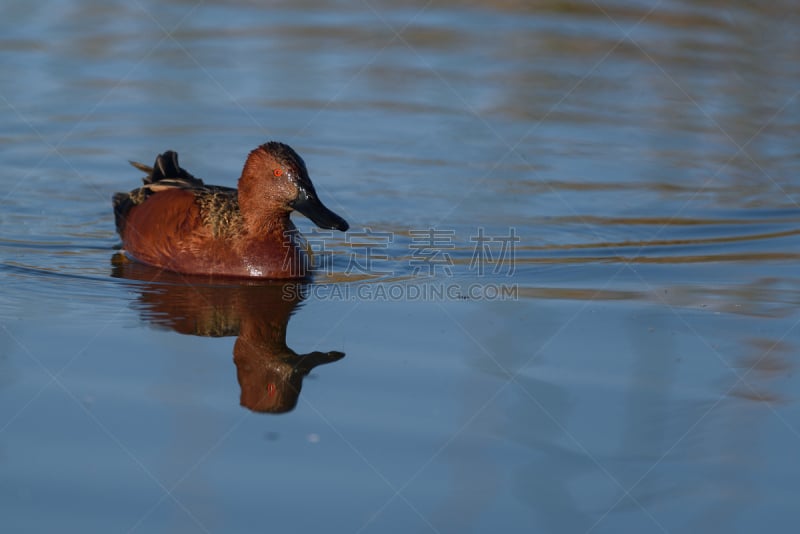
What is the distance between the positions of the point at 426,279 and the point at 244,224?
1412 mm

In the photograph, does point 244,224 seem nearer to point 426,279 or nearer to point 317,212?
point 317,212

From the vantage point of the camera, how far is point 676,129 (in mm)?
12039

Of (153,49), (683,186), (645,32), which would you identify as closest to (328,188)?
(683,186)

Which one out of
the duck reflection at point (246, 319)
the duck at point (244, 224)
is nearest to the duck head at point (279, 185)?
the duck at point (244, 224)

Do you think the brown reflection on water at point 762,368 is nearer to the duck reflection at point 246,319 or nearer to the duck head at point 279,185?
the duck reflection at point 246,319

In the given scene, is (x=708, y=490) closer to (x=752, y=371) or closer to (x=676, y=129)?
(x=752, y=371)

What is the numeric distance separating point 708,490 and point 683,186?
230 inches

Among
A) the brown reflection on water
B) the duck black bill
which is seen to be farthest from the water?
the duck black bill

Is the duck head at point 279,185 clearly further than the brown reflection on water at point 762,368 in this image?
Yes

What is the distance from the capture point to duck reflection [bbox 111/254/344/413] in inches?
237

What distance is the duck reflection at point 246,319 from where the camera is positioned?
19.7 ft

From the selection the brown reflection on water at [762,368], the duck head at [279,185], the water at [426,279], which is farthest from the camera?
the duck head at [279,185]

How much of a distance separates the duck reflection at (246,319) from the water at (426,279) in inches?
1.3

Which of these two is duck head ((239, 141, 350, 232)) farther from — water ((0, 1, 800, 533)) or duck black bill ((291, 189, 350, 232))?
water ((0, 1, 800, 533))
